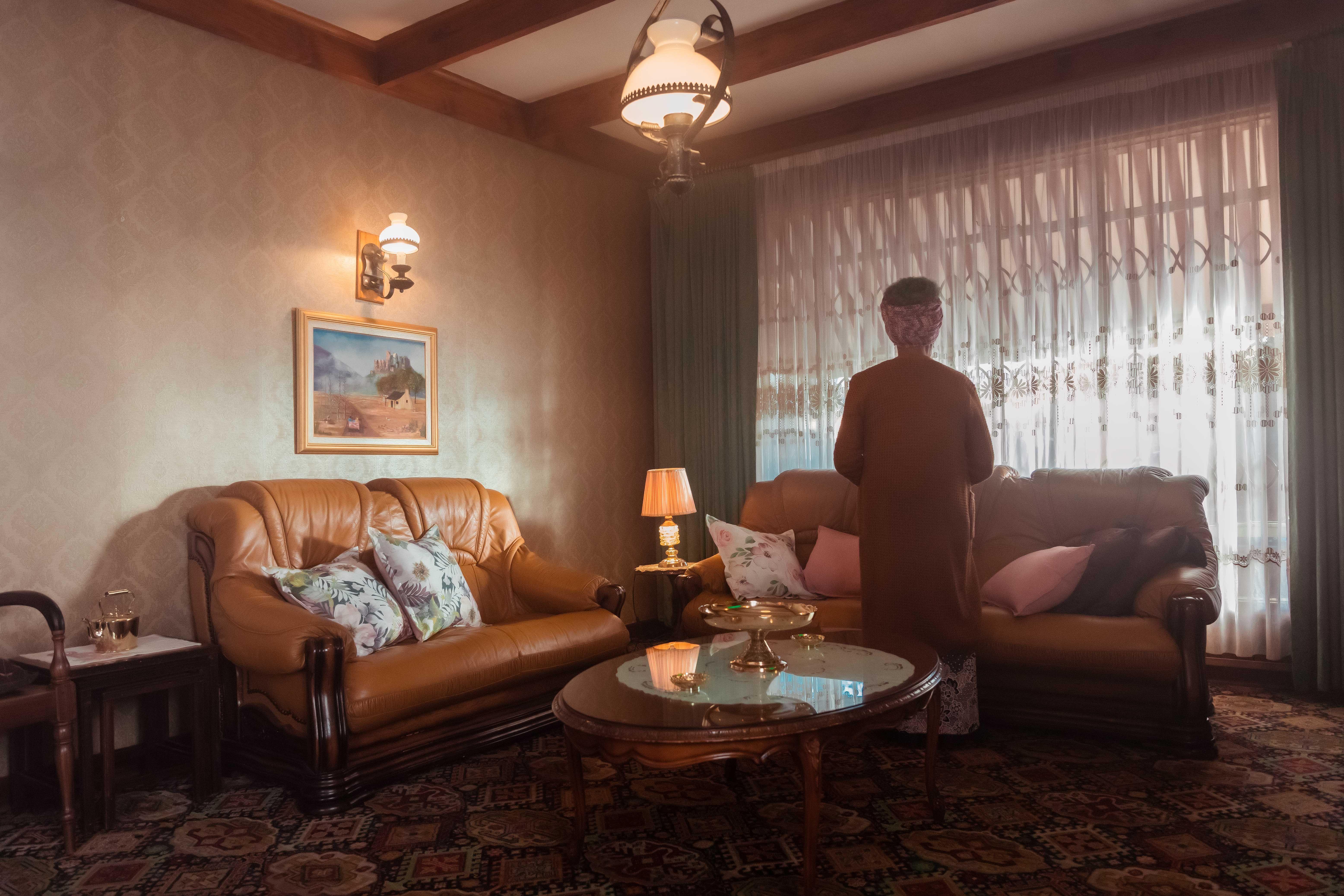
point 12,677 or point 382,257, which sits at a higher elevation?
point 382,257

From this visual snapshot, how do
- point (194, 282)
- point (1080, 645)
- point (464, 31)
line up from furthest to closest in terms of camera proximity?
point (464, 31), point (194, 282), point (1080, 645)

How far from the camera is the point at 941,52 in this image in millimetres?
4582

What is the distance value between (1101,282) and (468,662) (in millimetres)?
3399

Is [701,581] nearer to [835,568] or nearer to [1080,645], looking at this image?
[835,568]

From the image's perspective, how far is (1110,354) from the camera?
4.46 metres

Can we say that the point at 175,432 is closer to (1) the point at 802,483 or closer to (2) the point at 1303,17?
(1) the point at 802,483

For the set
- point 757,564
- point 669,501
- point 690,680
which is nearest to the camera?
point 690,680

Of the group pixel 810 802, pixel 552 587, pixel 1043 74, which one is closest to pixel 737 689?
pixel 810 802

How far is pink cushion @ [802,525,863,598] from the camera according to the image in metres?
4.27

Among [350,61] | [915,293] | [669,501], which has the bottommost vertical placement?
[669,501]

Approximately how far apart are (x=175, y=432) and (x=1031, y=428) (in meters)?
3.88

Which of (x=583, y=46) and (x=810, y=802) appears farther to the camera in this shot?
(x=583, y=46)

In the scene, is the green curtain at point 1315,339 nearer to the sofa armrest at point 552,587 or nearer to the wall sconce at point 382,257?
the sofa armrest at point 552,587

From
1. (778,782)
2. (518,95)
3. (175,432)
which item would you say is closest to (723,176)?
(518,95)
